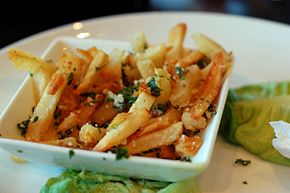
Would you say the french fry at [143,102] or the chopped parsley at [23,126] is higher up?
the french fry at [143,102]

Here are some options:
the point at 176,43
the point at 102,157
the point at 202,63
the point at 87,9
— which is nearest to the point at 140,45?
the point at 176,43

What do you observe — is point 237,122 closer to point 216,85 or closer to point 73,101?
point 216,85

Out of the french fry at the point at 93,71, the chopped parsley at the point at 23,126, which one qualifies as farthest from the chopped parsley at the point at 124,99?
the chopped parsley at the point at 23,126

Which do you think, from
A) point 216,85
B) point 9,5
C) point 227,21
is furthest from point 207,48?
point 9,5

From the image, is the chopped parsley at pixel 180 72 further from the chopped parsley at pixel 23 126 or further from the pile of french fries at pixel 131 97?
the chopped parsley at pixel 23 126

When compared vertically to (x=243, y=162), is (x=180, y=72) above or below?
above

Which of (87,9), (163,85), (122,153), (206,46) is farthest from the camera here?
(87,9)

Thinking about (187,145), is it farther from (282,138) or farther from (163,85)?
(282,138)
